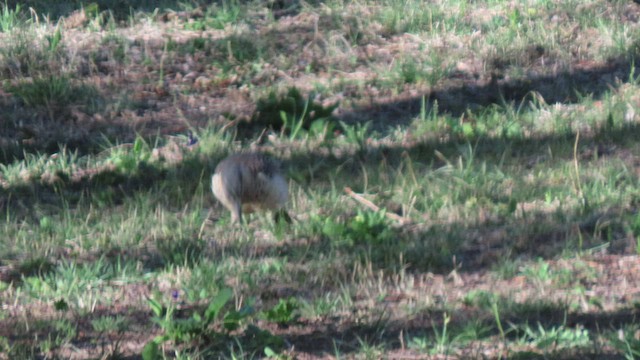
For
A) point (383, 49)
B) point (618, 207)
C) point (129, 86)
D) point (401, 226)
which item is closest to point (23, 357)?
point (401, 226)

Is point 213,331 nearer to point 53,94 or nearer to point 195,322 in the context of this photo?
point 195,322

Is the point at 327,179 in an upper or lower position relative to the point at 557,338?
lower

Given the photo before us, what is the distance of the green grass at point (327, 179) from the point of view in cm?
475

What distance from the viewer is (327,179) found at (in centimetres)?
721

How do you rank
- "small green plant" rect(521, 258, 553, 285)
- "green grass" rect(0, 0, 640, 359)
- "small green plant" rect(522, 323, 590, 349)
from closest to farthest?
"small green plant" rect(522, 323, 590, 349)
"green grass" rect(0, 0, 640, 359)
"small green plant" rect(521, 258, 553, 285)

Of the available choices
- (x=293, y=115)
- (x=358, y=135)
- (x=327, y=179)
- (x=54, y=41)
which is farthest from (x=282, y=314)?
(x=54, y=41)

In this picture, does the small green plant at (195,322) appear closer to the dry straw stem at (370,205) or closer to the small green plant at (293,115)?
the dry straw stem at (370,205)

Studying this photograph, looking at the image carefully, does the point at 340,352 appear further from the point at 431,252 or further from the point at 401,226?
the point at 401,226

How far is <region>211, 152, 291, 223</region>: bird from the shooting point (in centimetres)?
593

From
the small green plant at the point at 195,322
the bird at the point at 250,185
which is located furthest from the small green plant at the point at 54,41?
the small green plant at the point at 195,322

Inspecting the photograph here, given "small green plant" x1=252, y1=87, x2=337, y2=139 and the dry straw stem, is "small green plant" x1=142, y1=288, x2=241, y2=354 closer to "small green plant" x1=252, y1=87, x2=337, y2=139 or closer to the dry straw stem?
the dry straw stem

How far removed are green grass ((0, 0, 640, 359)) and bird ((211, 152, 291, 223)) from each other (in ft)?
0.40

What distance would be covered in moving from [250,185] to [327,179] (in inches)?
53.7

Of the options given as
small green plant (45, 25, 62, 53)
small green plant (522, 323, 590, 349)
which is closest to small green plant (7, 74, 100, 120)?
small green plant (45, 25, 62, 53)
